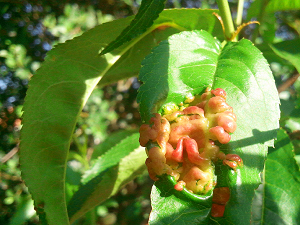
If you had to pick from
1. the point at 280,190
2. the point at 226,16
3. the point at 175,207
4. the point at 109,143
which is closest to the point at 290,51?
the point at 226,16

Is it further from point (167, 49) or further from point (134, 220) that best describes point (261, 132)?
point (134, 220)

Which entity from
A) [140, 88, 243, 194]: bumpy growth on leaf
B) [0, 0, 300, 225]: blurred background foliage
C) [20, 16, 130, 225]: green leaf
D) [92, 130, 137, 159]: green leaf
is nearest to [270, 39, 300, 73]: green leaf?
Result: [0, 0, 300, 225]: blurred background foliage

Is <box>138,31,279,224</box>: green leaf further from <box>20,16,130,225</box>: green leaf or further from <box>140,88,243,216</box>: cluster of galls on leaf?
<box>20,16,130,225</box>: green leaf

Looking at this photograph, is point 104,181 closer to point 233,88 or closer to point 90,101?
point 233,88

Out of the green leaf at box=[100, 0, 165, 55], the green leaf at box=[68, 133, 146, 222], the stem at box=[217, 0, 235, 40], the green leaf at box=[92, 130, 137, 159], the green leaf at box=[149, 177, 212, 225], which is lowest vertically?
the green leaf at box=[92, 130, 137, 159]

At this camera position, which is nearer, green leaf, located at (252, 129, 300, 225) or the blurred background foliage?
green leaf, located at (252, 129, 300, 225)

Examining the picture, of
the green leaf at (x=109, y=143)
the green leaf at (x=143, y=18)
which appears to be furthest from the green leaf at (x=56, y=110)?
the green leaf at (x=109, y=143)

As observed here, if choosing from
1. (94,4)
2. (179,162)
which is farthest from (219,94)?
(94,4)
